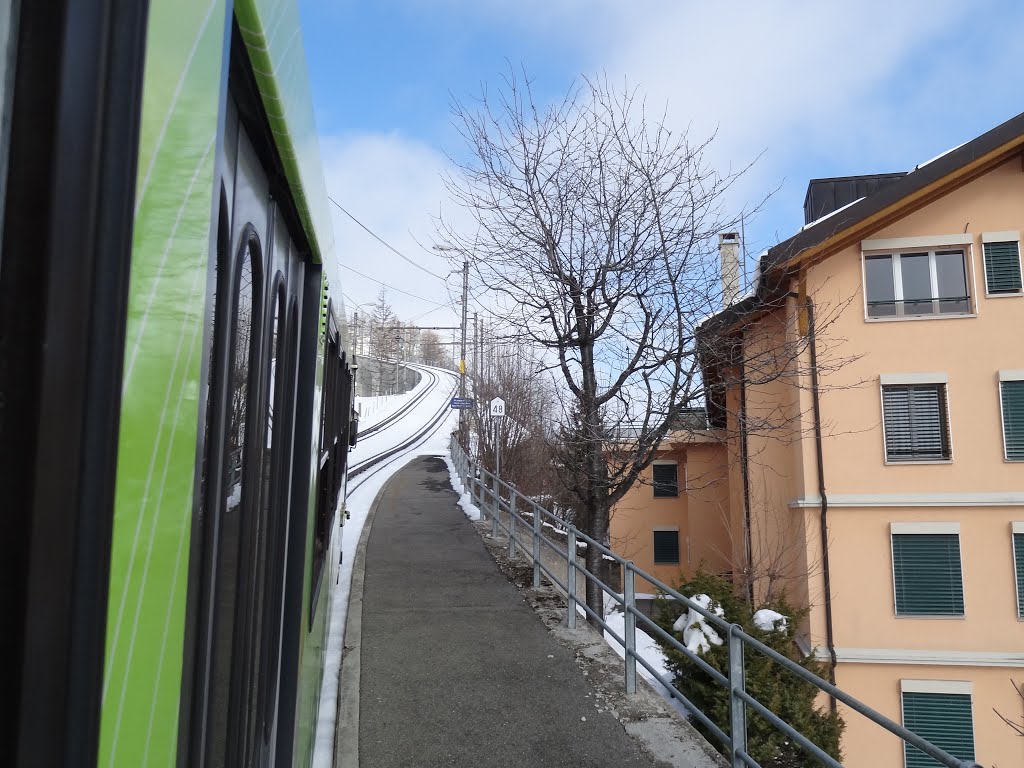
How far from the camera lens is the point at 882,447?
541 inches

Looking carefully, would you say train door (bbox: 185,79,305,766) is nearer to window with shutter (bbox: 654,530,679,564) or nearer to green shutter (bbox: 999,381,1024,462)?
green shutter (bbox: 999,381,1024,462)

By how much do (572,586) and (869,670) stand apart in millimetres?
9522

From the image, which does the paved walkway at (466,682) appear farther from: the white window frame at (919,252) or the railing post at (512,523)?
the white window frame at (919,252)

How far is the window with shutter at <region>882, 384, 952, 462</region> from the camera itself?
1371 centimetres

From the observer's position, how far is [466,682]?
580cm

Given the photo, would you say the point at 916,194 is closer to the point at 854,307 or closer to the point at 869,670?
the point at 854,307

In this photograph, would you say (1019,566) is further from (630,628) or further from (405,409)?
(405,409)

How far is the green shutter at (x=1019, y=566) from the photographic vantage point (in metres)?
12.9

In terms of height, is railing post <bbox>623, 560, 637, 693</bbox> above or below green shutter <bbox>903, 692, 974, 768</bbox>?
above

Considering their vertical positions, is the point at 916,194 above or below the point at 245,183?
above

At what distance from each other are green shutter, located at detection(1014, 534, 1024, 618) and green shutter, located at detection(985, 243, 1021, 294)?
4840 mm

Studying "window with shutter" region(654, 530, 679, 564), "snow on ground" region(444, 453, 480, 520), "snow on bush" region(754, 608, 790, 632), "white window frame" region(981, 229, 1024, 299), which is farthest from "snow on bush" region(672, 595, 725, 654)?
"window with shutter" region(654, 530, 679, 564)

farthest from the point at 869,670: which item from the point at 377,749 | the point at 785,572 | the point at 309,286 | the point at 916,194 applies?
the point at 309,286

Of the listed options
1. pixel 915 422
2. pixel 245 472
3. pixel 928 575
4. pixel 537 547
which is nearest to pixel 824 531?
pixel 928 575
